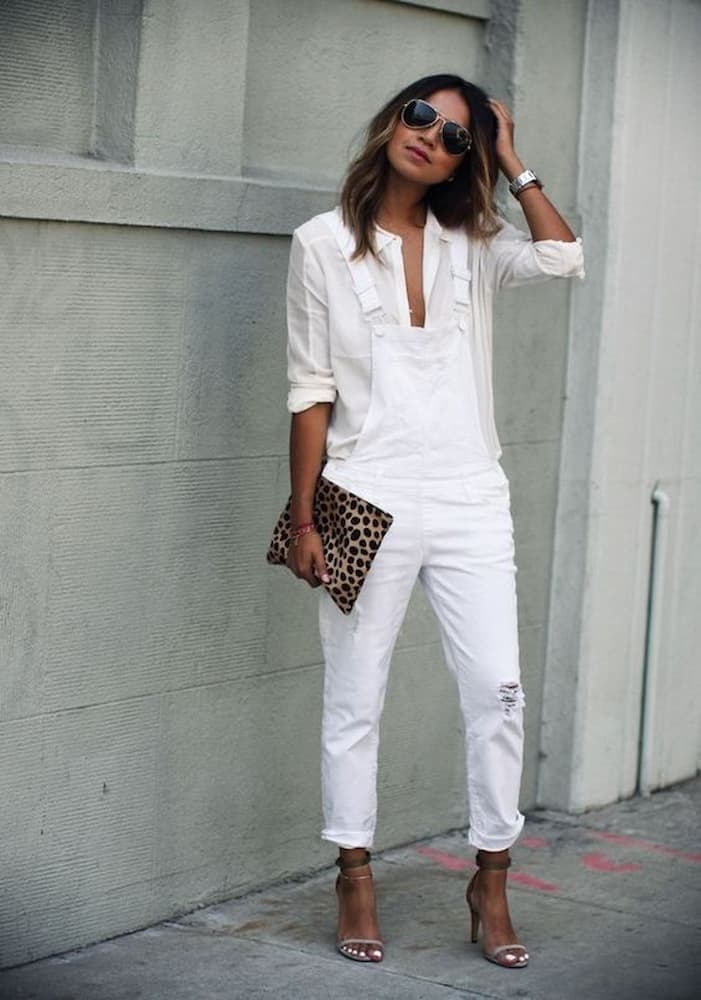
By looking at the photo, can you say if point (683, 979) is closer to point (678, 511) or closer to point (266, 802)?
point (266, 802)

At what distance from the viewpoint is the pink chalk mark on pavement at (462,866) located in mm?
5789

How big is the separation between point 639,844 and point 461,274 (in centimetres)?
223

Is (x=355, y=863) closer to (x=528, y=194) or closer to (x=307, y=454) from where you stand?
(x=307, y=454)

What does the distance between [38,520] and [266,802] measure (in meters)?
1.25

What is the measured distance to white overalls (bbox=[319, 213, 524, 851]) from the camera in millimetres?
4812

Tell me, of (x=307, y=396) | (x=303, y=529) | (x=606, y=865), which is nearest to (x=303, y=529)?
(x=303, y=529)

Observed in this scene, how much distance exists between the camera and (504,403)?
621 centimetres

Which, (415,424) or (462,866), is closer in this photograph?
(415,424)

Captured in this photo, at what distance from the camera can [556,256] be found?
4.91m

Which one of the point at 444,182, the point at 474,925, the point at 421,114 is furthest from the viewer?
the point at 474,925

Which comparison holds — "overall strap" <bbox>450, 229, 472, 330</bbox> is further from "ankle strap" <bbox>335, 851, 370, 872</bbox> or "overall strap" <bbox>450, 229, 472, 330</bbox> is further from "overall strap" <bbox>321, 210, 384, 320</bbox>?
"ankle strap" <bbox>335, 851, 370, 872</bbox>

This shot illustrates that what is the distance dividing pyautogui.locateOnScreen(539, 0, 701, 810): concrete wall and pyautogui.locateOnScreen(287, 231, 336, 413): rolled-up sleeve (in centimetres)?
179

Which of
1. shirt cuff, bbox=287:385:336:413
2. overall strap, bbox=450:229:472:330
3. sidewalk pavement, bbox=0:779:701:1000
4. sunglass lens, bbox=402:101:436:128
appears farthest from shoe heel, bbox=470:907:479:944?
sunglass lens, bbox=402:101:436:128

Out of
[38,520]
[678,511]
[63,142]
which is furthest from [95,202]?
[678,511]
